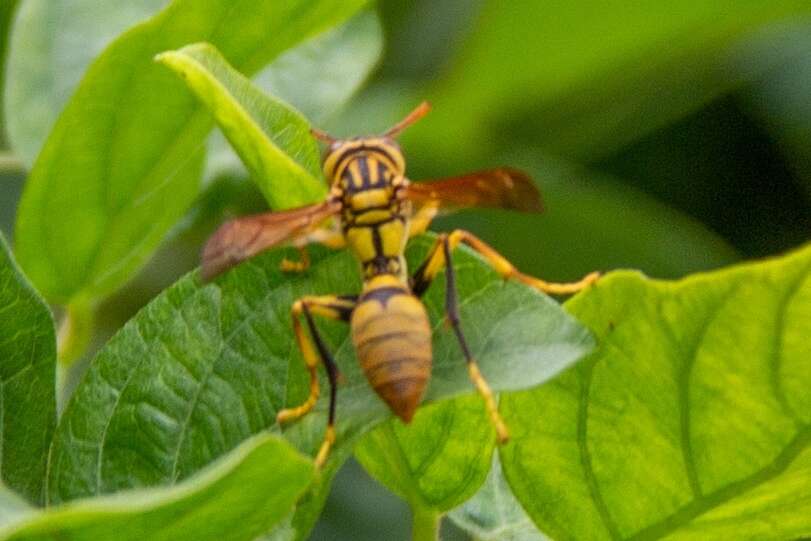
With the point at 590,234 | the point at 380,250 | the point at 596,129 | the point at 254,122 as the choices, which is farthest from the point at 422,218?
the point at 596,129

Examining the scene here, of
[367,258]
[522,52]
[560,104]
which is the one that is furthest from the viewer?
[560,104]

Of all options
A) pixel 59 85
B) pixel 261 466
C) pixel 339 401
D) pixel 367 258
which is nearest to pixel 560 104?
pixel 59 85

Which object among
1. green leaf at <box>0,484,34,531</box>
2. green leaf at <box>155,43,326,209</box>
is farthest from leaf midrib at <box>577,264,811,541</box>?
green leaf at <box>0,484,34,531</box>

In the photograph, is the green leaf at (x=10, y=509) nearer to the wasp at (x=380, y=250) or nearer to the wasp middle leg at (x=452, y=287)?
the wasp at (x=380, y=250)

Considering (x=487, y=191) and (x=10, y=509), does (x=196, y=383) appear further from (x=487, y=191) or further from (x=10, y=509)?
(x=487, y=191)

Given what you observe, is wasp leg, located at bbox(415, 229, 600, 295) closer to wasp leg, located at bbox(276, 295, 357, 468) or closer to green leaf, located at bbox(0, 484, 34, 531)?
wasp leg, located at bbox(276, 295, 357, 468)

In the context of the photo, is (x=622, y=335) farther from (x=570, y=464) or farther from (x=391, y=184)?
(x=391, y=184)
